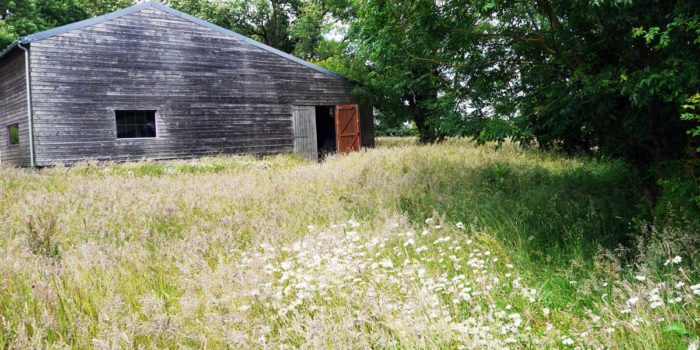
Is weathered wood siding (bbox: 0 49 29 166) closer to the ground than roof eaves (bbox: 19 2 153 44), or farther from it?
closer to the ground

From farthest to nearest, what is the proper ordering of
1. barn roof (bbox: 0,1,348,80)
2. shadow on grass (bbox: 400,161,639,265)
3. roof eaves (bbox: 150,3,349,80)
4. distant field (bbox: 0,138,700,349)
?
roof eaves (bbox: 150,3,349,80) < barn roof (bbox: 0,1,348,80) < shadow on grass (bbox: 400,161,639,265) < distant field (bbox: 0,138,700,349)

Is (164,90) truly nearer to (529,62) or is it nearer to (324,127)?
(324,127)

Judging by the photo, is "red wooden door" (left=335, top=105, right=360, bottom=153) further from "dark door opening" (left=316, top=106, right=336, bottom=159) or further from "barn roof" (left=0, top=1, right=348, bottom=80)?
"dark door opening" (left=316, top=106, right=336, bottom=159)

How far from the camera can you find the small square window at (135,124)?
54.2 feet

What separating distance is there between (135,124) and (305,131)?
23.5 feet

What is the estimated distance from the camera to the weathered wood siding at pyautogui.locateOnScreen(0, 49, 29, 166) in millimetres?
15539

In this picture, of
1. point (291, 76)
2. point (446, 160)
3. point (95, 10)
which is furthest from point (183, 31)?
point (95, 10)

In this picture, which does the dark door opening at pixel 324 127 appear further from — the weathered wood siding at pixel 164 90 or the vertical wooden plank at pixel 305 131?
the weathered wood siding at pixel 164 90

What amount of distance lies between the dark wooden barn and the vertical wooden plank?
5cm

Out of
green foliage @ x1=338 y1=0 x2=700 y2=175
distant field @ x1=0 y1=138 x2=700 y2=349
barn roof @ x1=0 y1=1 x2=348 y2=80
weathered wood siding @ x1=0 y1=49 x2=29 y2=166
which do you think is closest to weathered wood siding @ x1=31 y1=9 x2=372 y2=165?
barn roof @ x1=0 y1=1 x2=348 y2=80

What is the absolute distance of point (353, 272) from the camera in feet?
11.4

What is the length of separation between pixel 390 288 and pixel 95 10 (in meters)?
44.0

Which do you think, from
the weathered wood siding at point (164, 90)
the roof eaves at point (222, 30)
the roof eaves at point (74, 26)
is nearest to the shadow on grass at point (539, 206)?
the weathered wood siding at point (164, 90)

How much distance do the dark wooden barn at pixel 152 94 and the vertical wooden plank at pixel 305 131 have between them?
0.05m
